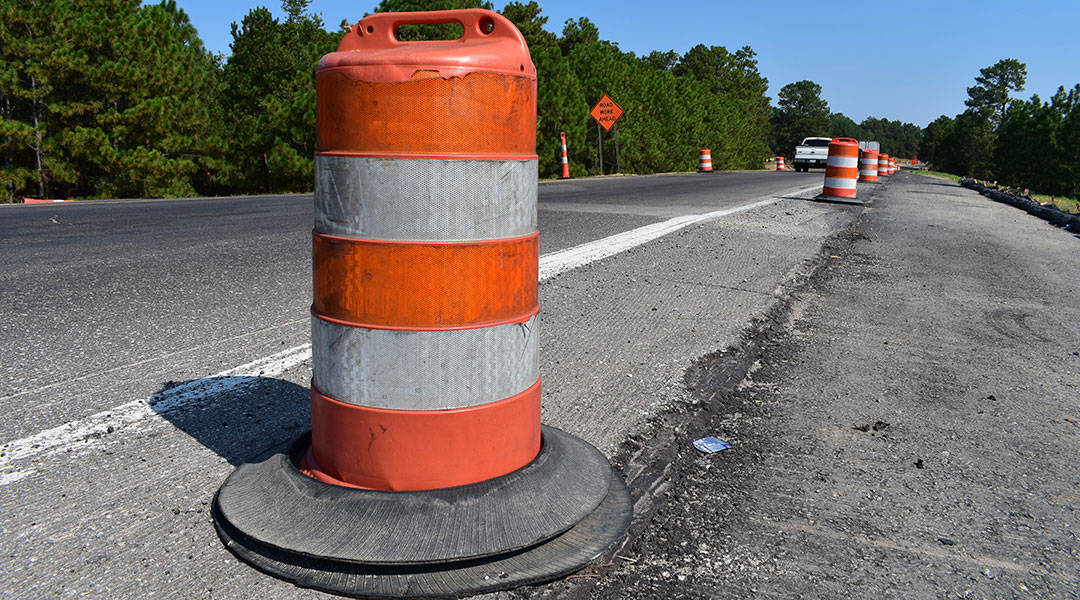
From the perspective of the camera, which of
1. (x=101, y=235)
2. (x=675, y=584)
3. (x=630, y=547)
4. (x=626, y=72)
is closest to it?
(x=675, y=584)

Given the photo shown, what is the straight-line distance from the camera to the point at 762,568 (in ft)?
7.20

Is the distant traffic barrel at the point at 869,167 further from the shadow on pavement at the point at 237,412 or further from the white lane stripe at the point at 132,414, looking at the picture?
the shadow on pavement at the point at 237,412

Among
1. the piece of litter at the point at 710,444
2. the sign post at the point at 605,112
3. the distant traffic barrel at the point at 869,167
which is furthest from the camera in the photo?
the sign post at the point at 605,112

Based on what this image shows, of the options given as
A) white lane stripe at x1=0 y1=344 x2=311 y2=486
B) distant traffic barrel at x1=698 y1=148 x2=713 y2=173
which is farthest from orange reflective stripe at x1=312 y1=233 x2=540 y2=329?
distant traffic barrel at x1=698 y1=148 x2=713 y2=173

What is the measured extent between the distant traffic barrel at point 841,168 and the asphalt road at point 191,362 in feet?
20.0

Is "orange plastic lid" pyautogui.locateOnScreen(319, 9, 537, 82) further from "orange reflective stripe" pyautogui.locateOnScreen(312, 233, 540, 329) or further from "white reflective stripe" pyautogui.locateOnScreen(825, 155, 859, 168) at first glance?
"white reflective stripe" pyautogui.locateOnScreen(825, 155, 859, 168)

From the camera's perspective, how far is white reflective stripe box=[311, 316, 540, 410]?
7.56 feet

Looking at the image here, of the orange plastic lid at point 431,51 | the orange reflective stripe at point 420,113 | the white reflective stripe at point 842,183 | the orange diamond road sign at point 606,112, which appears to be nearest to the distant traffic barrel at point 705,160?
the orange diamond road sign at point 606,112

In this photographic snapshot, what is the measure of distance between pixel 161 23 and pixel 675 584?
23.8 m

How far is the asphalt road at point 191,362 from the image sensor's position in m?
2.21

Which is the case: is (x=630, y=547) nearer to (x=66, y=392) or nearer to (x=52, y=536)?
(x=52, y=536)

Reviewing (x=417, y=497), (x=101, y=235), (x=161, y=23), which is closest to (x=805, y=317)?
(x=417, y=497)

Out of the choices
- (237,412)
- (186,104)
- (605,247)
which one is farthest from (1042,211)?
(186,104)

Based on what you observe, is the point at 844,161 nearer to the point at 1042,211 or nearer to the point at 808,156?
the point at 1042,211
